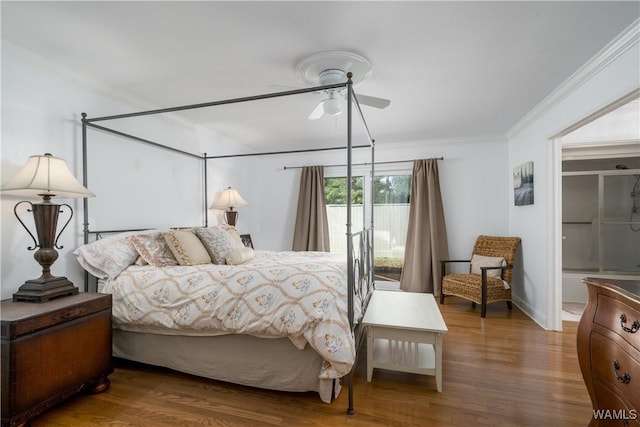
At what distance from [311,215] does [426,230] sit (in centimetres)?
185

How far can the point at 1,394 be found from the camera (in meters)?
1.48

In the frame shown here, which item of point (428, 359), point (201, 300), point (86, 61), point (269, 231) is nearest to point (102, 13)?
point (86, 61)

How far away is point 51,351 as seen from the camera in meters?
1.68

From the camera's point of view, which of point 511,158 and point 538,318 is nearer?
point 538,318

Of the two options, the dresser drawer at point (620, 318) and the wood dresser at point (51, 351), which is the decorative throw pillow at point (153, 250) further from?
the dresser drawer at point (620, 318)

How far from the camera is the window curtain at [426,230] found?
4.43 m

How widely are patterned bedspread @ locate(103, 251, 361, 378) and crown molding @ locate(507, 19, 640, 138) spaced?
2383 mm

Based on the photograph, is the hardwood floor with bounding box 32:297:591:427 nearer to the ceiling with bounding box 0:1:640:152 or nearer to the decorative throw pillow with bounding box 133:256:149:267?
the decorative throw pillow with bounding box 133:256:149:267

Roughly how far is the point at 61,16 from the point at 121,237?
157cm

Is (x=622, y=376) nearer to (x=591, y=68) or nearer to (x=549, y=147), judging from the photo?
(x=591, y=68)

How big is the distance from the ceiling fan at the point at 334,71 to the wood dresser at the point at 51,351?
7.26ft

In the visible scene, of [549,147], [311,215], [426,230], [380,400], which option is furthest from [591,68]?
[311,215]

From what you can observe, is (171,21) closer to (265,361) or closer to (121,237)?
(121,237)

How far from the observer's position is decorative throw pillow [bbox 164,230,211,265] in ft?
8.07
